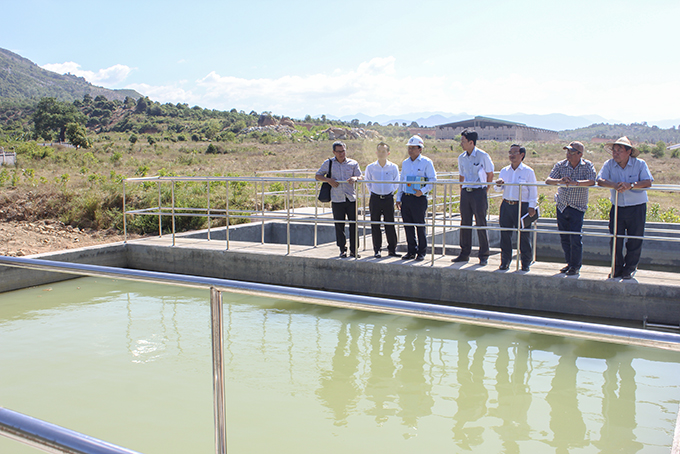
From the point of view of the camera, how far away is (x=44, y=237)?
11430 mm

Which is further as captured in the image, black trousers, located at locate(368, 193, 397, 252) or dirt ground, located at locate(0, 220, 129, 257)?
dirt ground, located at locate(0, 220, 129, 257)

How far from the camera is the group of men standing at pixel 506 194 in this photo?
21.1 feet

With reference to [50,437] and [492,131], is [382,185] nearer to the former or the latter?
[50,437]

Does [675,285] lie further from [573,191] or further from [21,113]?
[21,113]

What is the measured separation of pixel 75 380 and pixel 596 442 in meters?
4.45

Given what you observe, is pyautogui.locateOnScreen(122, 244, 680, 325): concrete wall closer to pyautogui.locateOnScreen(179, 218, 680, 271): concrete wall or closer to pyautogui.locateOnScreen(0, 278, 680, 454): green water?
pyautogui.locateOnScreen(0, 278, 680, 454): green water

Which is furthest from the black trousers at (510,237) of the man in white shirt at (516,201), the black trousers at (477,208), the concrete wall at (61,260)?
the concrete wall at (61,260)

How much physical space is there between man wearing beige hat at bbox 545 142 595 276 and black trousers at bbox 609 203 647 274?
0.38m

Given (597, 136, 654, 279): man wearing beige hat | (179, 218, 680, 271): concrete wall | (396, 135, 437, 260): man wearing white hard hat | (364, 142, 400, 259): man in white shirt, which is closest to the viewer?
(597, 136, 654, 279): man wearing beige hat

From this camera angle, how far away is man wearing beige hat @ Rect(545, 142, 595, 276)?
6.63 metres

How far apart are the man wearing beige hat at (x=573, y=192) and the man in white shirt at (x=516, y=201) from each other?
36cm

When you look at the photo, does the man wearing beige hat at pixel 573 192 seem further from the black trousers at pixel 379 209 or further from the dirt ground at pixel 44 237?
the dirt ground at pixel 44 237

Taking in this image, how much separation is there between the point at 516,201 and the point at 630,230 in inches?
54.6

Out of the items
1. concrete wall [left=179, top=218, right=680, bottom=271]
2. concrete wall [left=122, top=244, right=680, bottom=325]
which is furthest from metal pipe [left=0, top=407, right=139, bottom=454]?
concrete wall [left=179, top=218, right=680, bottom=271]
